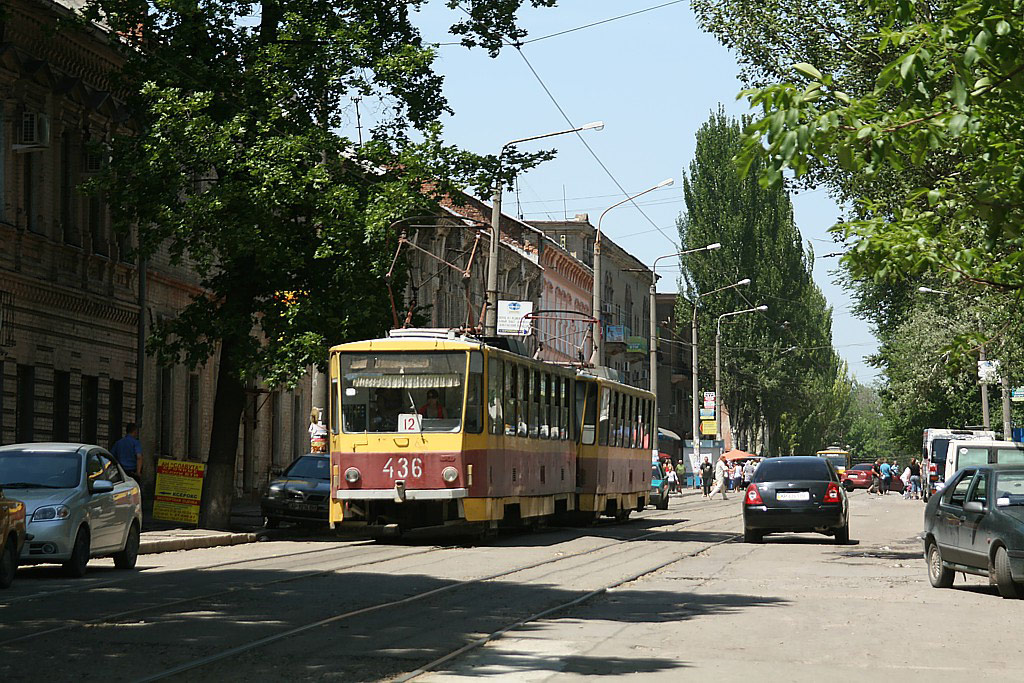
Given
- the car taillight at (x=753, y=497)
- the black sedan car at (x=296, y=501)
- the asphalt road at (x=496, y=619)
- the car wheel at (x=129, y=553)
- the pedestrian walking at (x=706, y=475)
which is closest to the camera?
the asphalt road at (x=496, y=619)

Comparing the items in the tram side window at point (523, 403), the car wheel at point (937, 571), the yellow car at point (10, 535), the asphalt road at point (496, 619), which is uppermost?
the tram side window at point (523, 403)

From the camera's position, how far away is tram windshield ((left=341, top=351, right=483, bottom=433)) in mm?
26672

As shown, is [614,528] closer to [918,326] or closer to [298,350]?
[298,350]

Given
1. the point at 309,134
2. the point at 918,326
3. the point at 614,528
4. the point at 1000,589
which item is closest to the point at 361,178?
the point at 309,134

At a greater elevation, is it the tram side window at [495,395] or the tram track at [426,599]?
the tram side window at [495,395]

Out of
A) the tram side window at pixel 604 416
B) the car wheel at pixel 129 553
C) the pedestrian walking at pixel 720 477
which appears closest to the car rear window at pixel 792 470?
the tram side window at pixel 604 416

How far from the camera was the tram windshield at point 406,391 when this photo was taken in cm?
2667

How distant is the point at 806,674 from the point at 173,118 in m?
19.1

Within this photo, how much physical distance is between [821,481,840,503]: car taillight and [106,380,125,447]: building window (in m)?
15.8

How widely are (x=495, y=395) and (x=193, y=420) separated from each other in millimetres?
17552

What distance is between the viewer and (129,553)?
21.3m

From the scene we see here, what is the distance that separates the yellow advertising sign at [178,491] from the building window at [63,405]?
473 cm

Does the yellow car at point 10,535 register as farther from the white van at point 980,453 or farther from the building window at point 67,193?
the white van at point 980,453

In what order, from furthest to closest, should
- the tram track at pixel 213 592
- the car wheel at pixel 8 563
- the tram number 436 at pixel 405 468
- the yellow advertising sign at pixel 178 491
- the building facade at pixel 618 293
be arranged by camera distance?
the building facade at pixel 618 293 → the yellow advertising sign at pixel 178 491 → the tram number 436 at pixel 405 468 → the car wheel at pixel 8 563 → the tram track at pixel 213 592
